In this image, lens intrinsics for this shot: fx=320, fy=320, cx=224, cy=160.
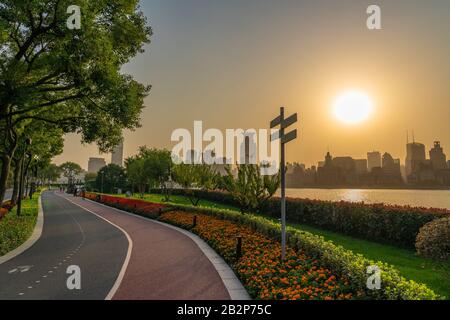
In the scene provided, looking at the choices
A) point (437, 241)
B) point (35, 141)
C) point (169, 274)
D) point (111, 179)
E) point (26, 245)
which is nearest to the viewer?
point (437, 241)

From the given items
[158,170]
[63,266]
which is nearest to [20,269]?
[63,266]

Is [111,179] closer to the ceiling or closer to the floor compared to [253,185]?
closer to the ceiling

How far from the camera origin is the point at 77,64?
511 inches

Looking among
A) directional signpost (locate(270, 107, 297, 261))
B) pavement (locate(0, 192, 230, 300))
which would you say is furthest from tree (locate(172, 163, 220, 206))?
directional signpost (locate(270, 107, 297, 261))

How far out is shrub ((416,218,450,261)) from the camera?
9477mm

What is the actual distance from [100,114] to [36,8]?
6737 mm

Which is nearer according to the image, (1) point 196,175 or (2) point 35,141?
(2) point 35,141

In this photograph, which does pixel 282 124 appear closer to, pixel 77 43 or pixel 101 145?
pixel 77 43

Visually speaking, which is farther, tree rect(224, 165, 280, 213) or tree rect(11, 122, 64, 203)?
tree rect(11, 122, 64, 203)

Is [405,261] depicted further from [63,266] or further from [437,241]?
[63,266]

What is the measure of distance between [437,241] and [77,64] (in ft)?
46.9

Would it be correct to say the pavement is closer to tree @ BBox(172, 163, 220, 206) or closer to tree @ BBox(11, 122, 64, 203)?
tree @ BBox(11, 122, 64, 203)

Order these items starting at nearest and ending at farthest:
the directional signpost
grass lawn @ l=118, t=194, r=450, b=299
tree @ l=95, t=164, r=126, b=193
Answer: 1. grass lawn @ l=118, t=194, r=450, b=299
2. the directional signpost
3. tree @ l=95, t=164, r=126, b=193

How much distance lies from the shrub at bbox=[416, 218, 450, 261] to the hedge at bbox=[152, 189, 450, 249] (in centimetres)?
409
